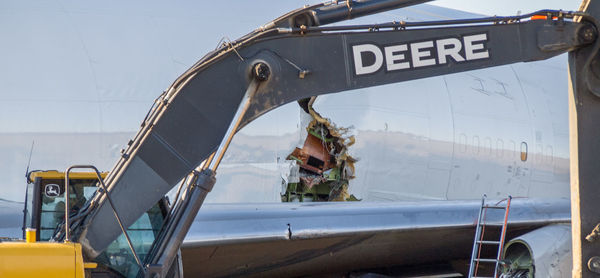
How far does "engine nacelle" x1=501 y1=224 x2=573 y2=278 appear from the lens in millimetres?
10078

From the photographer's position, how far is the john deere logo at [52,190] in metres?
6.94

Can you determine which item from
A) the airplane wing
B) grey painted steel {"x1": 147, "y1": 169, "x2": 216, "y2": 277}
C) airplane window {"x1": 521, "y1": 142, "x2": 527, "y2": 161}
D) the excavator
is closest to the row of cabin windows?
airplane window {"x1": 521, "y1": 142, "x2": 527, "y2": 161}

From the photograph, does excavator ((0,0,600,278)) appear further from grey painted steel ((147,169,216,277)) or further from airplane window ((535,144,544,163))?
airplane window ((535,144,544,163))

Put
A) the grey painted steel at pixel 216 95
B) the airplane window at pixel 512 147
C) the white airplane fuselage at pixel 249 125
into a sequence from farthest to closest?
the airplane window at pixel 512 147
the white airplane fuselage at pixel 249 125
the grey painted steel at pixel 216 95

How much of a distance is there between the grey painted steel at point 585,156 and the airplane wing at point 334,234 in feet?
11.8

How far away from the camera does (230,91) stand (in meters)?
6.32

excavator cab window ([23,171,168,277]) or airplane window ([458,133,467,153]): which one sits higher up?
airplane window ([458,133,467,153])

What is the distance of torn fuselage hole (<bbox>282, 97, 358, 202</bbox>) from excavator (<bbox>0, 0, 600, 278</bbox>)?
3.53 metres

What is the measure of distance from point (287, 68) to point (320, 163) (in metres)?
4.75

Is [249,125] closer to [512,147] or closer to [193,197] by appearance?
[193,197]

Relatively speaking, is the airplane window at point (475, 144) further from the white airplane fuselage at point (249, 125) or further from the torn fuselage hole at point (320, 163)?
the torn fuselage hole at point (320, 163)

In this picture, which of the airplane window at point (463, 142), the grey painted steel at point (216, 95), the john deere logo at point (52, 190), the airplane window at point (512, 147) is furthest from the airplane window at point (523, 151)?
the john deere logo at point (52, 190)

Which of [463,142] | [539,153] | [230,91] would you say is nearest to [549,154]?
[539,153]

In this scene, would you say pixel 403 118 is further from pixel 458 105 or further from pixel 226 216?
pixel 226 216
